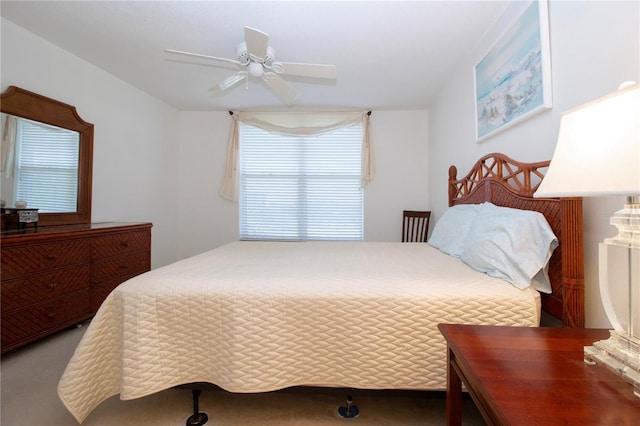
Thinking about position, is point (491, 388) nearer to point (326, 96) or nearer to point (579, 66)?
point (579, 66)

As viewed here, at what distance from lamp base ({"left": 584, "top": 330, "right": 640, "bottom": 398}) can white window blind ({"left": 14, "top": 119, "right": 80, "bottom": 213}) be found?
349 centimetres

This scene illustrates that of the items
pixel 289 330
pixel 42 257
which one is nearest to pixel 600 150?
pixel 289 330

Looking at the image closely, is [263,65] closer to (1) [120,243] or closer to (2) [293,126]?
(2) [293,126]

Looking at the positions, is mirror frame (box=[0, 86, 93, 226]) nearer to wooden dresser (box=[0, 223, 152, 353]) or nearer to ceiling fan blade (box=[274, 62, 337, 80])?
wooden dresser (box=[0, 223, 152, 353])

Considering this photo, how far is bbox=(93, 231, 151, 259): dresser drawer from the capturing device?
86.8 inches

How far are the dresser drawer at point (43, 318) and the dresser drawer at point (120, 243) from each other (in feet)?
1.10

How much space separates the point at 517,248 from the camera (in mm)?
1229

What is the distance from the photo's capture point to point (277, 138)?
3.76 metres

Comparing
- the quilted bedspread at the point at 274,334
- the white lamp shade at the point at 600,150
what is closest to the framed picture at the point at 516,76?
the white lamp shade at the point at 600,150

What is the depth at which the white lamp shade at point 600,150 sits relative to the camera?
0.58 metres

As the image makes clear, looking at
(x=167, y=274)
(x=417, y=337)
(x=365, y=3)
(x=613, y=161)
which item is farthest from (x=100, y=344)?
(x=365, y=3)

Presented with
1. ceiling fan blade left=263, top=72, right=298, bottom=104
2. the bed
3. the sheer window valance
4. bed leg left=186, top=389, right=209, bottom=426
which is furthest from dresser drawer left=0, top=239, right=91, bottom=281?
ceiling fan blade left=263, top=72, right=298, bottom=104

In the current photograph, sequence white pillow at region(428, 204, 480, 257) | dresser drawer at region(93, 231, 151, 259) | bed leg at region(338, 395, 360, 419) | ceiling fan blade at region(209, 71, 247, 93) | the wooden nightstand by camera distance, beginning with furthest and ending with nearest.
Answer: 1. dresser drawer at region(93, 231, 151, 259)
2. ceiling fan blade at region(209, 71, 247, 93)
3. white pillow at region(428, 204, 480, 257)
4. bed leg at region(338, 395, 360, 419)
5. the wooden nightstand

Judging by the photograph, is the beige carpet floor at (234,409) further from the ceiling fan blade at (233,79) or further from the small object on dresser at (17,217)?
the ceiling fan blade at (233,79)
